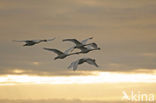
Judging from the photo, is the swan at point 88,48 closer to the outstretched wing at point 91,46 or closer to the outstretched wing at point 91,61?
the outstretched wing at point 91,46

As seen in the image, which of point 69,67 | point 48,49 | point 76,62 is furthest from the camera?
point 48,49

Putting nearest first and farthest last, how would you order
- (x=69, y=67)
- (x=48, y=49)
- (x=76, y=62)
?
(x=69, y=67), (x=76, y=62), (x=48, y=49)

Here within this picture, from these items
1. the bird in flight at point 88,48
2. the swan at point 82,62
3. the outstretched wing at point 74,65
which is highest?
the bird in flight at point 88,48

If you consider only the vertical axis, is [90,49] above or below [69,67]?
above

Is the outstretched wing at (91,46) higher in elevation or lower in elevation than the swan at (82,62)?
higher

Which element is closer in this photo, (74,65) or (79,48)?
(74,65)

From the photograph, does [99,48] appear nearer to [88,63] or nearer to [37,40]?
[88,63]

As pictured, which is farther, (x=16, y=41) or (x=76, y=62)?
(x=76, y=62)

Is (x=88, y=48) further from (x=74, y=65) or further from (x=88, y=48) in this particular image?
(x=74, y=65)

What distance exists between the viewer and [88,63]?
29484 millimetres

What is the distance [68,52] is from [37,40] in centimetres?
329

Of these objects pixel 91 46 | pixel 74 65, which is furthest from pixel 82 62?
pixel 74 65

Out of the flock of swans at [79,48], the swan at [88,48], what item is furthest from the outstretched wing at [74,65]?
the swan at [88,48]

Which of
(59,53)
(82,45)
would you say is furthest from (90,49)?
(59,53)
